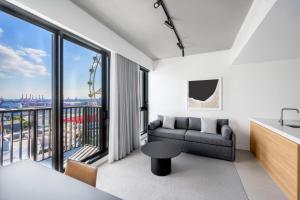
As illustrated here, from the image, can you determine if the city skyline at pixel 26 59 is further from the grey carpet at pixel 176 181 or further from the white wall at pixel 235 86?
the white wall at pixel 235 86

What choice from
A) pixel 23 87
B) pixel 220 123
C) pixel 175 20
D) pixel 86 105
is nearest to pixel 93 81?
pixel 86 105

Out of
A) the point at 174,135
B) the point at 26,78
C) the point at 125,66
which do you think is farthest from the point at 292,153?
the point at 26,78

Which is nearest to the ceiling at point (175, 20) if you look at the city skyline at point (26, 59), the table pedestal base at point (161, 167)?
the city skyline at point (26, 59)

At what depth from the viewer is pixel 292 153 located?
1778 millimetres

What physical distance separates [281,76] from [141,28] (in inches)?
137

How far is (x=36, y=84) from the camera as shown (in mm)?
2098

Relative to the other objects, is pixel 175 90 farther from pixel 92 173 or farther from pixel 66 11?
pixel 92 173

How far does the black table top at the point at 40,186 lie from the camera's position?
0.83m

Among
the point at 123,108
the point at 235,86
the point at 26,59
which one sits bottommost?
the point at 123,108

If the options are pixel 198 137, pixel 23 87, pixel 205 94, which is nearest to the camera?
pixel 23 87

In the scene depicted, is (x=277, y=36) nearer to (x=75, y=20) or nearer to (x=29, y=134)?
(x=75, y=20)

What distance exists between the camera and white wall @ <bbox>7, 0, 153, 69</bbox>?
1702mm

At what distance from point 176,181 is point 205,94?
2.62 metres

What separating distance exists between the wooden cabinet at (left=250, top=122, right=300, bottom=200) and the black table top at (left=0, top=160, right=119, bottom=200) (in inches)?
87.2
